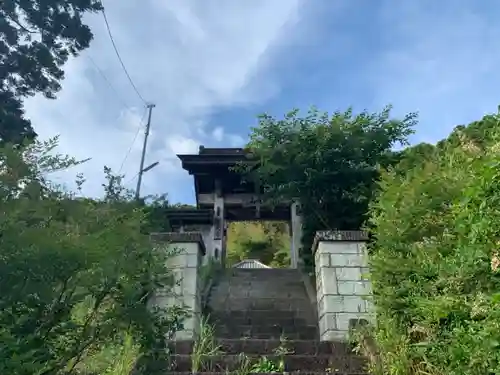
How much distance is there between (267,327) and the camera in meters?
5.35

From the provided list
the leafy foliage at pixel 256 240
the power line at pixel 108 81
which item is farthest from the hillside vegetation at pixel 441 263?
the leafy foliage at pixel 256 240

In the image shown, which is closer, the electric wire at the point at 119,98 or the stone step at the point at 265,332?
the stone step at the point at 265,332

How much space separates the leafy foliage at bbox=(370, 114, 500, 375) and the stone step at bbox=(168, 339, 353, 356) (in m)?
0.57

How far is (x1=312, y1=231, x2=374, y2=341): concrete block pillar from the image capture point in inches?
175

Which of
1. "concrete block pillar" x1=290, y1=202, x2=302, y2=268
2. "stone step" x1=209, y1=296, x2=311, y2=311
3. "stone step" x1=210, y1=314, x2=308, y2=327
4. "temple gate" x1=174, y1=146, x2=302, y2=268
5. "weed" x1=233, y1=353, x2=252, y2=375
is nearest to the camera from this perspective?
"weed" x1=233, y1=353, x2=252, y2=375

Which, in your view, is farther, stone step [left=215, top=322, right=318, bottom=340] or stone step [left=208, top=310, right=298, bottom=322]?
stone step [left=208, top=310, right=298, bottom=322]

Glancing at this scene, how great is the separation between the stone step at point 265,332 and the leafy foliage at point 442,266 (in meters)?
1.40

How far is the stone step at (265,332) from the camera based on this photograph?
16.8 ft

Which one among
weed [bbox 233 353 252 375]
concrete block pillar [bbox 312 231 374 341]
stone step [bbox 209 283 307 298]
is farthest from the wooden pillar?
weed [bbox 233 353 252 375]

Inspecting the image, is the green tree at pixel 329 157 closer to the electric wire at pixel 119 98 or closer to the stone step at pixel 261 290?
the stone step at pixel 261 290

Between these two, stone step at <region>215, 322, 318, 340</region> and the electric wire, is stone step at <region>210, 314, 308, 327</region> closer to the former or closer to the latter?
stone step at <region>215, 322, 318, 340</region>

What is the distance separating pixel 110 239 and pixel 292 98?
613cm

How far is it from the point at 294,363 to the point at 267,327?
1.67 m

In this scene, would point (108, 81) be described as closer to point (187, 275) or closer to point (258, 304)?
point (258, 304)
